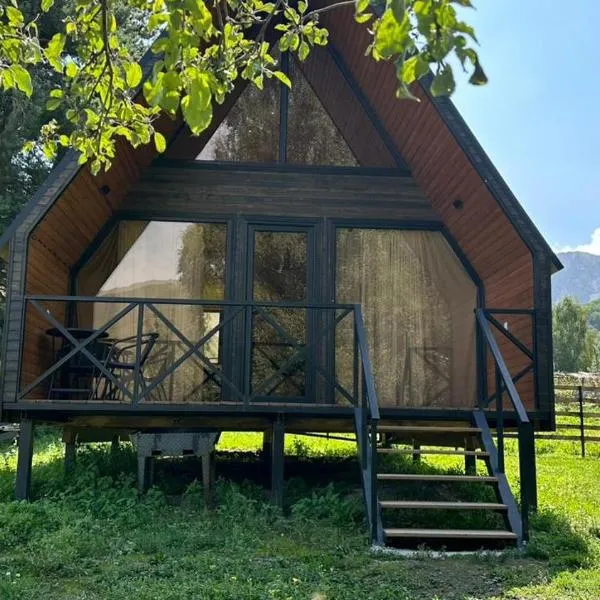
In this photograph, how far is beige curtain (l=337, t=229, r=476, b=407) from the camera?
7.78 meters

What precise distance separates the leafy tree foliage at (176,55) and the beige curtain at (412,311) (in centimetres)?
411

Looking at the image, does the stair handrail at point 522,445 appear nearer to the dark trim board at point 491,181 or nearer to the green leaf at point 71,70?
the dark trim board at point 491,181

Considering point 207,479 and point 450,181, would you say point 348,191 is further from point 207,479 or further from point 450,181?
point 207,479

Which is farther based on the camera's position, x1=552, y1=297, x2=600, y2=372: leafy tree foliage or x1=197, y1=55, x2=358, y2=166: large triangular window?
x1=552, y1=297, x2=600, y2=372: leafy tree foliage

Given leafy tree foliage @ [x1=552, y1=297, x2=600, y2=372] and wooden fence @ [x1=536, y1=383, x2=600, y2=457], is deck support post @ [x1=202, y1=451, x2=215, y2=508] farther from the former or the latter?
leafy tree foliage @ [x1=552, y1=297, x2=600, y2=372]

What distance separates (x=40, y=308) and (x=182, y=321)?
1723mm

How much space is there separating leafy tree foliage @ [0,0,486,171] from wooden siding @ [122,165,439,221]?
347 centimetres

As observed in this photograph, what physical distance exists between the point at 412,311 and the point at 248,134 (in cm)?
274

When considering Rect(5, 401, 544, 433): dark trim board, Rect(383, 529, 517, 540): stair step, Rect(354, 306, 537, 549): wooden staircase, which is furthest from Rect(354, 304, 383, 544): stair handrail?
Rect(5, 401, 544, 433): dark trim board

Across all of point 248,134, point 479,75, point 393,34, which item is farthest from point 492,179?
point 393,34

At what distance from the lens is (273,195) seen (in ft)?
26.1

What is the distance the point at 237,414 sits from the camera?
6.54 m

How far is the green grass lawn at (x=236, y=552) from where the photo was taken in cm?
402

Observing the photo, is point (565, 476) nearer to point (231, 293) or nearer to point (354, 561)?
point (231, 293)
